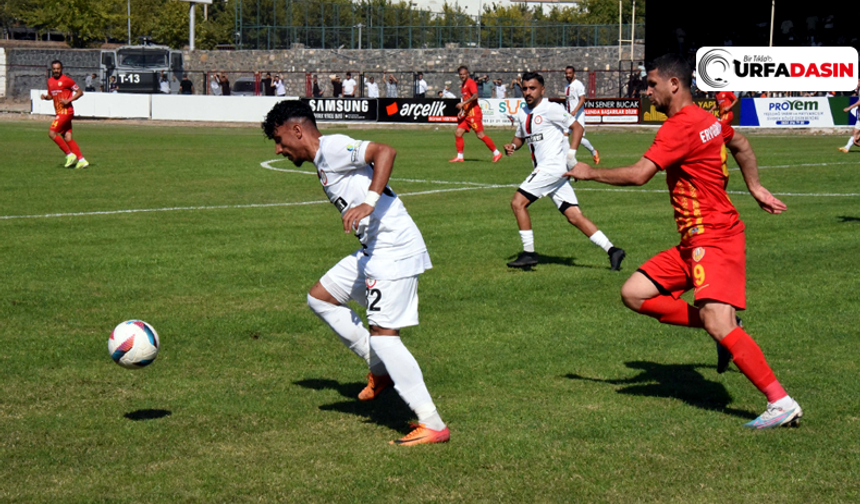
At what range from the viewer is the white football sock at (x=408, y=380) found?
18.5 ft

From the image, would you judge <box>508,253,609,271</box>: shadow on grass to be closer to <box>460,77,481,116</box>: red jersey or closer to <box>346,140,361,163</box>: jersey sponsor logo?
<box>346,140,361,163</box>: jersey sponsor logo

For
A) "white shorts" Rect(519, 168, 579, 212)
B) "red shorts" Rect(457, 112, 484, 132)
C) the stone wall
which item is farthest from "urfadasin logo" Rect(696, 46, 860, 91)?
"white shorts" Rect(519, 168, 579, 212)

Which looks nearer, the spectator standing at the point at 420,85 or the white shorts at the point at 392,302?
the white shorts at the point at 392,302

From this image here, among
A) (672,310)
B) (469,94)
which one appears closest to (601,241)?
(672,310)

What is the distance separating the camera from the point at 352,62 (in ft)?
241

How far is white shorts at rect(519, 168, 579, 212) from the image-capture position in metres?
12.2

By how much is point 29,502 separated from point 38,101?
53956mm

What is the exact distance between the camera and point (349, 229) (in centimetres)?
541

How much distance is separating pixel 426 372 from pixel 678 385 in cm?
185

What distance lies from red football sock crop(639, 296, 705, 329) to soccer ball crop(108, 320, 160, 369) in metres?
3.37

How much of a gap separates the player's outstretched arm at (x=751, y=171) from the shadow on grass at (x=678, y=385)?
4.37 feet

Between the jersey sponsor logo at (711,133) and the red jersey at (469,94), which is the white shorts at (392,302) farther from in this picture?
the red jersey at (469,94)

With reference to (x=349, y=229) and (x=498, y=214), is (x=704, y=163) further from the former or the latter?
(x=498, y=214)

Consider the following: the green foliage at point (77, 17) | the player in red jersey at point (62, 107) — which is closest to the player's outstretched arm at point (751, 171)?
the player in red jersey at point (62, 107)
